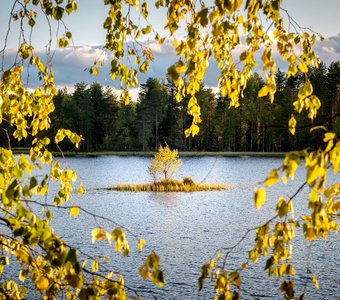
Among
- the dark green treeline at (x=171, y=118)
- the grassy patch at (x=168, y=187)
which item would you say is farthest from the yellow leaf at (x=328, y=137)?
the dark green treeline at (x=171, y=118)

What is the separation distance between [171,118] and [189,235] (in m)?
76.1

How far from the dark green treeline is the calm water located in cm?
4806

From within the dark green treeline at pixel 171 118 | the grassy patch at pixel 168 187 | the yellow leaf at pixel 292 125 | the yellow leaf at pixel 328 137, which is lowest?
the grassy patch at pixel 168 187

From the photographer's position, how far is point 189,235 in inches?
907

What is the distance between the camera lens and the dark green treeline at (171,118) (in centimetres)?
9050

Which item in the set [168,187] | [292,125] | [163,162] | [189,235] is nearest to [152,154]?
[163,162]

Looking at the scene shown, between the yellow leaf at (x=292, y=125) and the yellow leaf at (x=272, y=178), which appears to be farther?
the yellow leaf at (x=292, y=125)

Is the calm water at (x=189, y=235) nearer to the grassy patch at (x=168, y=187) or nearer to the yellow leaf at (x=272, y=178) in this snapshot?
the grassy patch at (x=168, y=187)

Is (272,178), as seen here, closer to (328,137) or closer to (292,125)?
(328,137)

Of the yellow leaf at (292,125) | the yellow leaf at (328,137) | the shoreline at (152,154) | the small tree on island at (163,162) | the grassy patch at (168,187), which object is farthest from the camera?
the shoreline at (152,154)

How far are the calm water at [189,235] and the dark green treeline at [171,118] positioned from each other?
48.1 m

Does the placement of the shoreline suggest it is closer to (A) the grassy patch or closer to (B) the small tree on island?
(A) the grassy patch

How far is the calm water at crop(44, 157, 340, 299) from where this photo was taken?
15172 mm

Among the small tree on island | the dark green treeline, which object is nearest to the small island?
the small tree on island
